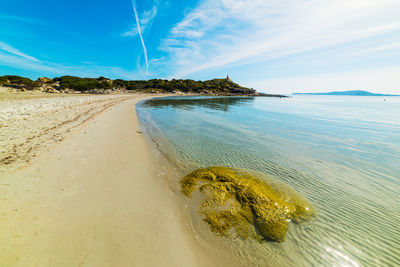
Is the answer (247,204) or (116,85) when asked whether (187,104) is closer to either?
(247,204)

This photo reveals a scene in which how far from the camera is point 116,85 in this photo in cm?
8094

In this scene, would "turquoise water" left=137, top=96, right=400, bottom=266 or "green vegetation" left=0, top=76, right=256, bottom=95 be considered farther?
"green vegetation" left=0, top=76, right=256, bottom=95

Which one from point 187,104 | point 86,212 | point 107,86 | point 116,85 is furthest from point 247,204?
point 116,85

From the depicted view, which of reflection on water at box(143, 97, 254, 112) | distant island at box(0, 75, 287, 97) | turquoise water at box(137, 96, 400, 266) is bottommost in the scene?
turquoise water at box(137, 96, 400, 266)

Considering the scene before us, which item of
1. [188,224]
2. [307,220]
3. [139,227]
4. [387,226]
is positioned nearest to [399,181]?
[387,226]

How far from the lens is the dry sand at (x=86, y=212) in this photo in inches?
106

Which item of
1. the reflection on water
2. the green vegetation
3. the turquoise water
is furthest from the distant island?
the turquoise water

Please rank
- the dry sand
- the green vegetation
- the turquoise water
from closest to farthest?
the dry sand, the turquoise water, the green vegetation

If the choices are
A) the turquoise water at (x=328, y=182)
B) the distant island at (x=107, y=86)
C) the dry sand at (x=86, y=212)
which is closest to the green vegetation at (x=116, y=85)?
the distant island at (x=107, y=86)

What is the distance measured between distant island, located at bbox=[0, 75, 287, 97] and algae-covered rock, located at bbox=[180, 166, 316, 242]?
A: 219 ft

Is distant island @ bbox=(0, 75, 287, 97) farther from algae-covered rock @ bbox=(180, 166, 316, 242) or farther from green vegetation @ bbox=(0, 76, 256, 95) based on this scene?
algae-covered rock @ bbox=(180, 166, 316, 242)

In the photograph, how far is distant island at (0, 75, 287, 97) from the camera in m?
47.9

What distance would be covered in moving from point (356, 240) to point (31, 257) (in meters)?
7.78

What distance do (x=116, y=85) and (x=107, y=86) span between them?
1283 centimetres
